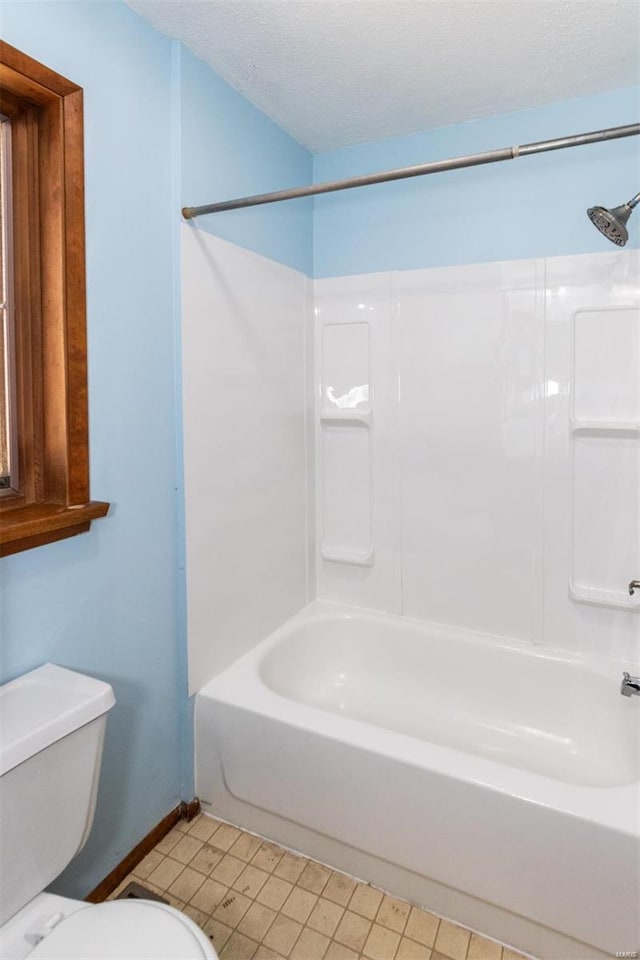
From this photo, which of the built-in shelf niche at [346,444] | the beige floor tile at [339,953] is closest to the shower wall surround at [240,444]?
the built-in shelf niche at [346,444]

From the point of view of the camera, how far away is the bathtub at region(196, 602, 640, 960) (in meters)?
1.30

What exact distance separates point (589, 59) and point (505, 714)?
2246mm

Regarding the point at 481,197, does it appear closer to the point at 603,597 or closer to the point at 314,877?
the point at 603,597

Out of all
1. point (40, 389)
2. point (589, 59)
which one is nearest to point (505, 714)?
point (40, 389)

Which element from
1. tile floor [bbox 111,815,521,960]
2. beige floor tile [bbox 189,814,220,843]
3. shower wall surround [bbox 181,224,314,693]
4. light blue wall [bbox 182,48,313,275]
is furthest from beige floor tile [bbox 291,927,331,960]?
light blue wall [bbox 182,48,313,275]

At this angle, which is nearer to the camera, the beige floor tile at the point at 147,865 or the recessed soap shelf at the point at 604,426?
the beige floor tile at the point at 147,865

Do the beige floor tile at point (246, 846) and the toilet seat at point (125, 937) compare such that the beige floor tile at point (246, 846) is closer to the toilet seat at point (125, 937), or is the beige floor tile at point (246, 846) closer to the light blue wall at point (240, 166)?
the toilet seat at point (125, 937)

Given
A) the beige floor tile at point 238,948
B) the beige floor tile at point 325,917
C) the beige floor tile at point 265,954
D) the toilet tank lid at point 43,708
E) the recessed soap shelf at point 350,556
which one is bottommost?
the beige floor tile at point 265,954

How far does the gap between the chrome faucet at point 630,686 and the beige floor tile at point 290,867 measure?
1.15 metres

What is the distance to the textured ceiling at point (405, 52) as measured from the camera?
1.45 meters

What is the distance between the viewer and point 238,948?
138cm

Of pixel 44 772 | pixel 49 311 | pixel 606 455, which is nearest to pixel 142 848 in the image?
pixel 44 772

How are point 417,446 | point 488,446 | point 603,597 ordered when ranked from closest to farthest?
point 603,597, point 488,446, point 417,446

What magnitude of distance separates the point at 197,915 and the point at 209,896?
0.06 m
